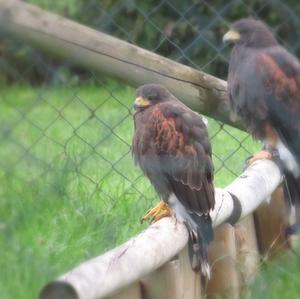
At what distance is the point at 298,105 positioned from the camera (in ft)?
13.2

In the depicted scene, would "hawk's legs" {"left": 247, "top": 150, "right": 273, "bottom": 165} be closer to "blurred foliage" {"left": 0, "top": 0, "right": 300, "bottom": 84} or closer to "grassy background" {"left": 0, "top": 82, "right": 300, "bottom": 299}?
"grassy background" {"left": 0, "top": 82, "right": 300, "bottom": 299}

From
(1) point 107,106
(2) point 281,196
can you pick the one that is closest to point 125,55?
(1) point 107,106

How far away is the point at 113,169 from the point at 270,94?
0.81 m

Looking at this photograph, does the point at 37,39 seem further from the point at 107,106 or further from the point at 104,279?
the point at 107,106

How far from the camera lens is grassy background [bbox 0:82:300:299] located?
2.05m

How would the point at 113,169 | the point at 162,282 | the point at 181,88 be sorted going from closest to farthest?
1. the point at 162,282
2. the point at 181,88
3. the point at 113,169

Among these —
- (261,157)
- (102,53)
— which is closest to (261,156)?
(261,157)

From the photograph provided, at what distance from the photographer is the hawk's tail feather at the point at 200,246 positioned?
3.00 m

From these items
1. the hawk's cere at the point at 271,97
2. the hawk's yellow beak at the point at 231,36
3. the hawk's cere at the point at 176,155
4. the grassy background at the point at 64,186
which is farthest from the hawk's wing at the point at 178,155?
the hawk's yellow beak at the point at 231,36

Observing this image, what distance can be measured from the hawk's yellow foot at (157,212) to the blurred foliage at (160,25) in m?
0.49

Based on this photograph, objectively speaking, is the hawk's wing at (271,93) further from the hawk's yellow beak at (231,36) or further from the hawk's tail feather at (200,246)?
the hawk's tail feather at (200,246)

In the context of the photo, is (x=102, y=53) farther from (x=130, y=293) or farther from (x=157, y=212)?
(x=157, y=212)

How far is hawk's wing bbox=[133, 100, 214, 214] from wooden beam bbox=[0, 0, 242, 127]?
9 cm

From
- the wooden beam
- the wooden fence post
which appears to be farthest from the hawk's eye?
the wooden fence post
